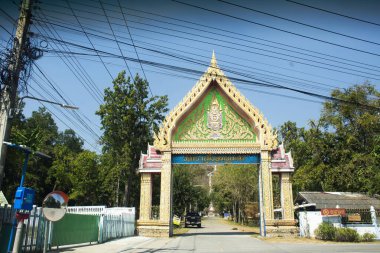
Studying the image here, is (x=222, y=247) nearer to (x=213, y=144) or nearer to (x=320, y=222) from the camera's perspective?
(x=320, y=222)

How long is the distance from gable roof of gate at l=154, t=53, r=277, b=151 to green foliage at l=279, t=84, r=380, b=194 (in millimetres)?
11365


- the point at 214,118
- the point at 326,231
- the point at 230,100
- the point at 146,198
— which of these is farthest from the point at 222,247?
the point at 230,100

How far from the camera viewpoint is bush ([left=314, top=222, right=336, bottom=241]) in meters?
20.1

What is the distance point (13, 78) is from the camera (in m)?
9.43

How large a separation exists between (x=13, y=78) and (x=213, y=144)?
16.3 m

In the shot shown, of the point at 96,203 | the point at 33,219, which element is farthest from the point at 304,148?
the point at 33,219

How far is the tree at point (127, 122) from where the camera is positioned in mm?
32500

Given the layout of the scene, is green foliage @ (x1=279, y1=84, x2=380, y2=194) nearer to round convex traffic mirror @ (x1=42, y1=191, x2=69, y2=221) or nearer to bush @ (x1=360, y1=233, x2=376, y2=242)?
bush @ (x1=360, y1=233, x2=376, y2=242)

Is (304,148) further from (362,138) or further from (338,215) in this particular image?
(338,215)

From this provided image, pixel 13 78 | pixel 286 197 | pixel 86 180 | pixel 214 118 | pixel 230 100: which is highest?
pixel 230 100

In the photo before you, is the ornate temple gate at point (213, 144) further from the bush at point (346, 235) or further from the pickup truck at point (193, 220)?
the pickup truck at point (193, 220)

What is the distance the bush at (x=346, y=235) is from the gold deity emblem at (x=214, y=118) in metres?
9.85

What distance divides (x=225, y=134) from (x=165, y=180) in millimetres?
5442

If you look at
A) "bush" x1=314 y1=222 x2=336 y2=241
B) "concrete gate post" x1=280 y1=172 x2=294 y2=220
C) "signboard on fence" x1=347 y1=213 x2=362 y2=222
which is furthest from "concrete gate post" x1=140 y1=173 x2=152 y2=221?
"signboard on fence" x1=347 y1=213 x2=362 y2=222
